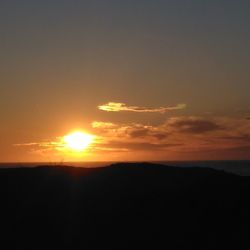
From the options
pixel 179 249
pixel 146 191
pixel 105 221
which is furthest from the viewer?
pixel 146 191

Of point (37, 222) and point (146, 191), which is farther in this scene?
point (146, 191)

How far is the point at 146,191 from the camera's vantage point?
75.4 ft

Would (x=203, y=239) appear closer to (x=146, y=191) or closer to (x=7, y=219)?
(x=146, y=191)

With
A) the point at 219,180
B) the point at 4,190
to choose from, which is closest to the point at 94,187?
the point at 4,190

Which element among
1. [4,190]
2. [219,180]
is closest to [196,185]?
[219,180]

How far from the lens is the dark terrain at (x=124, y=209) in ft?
65.7

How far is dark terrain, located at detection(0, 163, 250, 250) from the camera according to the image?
20016 mm

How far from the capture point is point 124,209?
21.8 m

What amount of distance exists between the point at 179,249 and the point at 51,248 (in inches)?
184

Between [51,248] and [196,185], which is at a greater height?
[196,185]

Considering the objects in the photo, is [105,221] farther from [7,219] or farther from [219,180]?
[219,180]

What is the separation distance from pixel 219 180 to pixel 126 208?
195 inches

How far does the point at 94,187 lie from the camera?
78.1 ft

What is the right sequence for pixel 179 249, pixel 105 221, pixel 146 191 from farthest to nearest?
pixel 146 191 → pixel 105 221 → pixel 179 249
